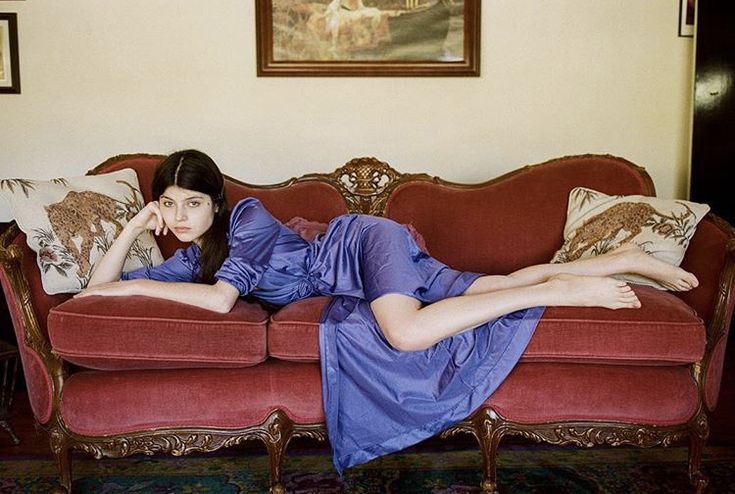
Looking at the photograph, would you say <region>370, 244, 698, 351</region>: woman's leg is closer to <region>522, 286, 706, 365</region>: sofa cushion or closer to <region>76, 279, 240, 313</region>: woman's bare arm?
<region>522, 286, 706, 365</region>: sofa cushion

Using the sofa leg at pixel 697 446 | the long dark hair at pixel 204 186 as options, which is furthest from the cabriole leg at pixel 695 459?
the long dark hair at pixel 204 186

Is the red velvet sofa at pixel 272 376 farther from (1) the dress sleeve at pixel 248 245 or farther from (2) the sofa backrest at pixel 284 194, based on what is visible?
(2) the sofa backrest at pixel 284 194

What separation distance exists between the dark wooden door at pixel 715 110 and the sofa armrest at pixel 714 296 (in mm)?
1038

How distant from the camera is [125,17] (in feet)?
10.7

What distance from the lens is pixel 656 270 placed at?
2197 millimetres

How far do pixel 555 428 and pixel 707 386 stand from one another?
461 mm

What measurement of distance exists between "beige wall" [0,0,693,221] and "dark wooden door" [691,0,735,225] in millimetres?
147

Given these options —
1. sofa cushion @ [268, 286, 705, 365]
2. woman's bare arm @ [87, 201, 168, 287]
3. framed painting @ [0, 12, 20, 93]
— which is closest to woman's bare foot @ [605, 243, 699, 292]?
sofa cushion @ [268, 286, 705, 365]

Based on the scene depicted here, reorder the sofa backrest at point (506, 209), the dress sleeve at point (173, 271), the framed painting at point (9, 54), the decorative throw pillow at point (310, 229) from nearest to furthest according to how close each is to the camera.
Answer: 1. the dress sleeve at point (173, 271)
2. the decorative throw pillow at point (310, 229)
3. the sofa backrest at point (506, 209)
4. the framed painting at point (9, 54)

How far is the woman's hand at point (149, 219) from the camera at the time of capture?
225 cm

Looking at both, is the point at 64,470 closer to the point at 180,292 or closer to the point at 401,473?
the point at 180,292

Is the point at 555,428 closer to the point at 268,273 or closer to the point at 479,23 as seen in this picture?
the point at 268,273

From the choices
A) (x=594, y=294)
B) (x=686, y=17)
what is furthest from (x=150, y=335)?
(x=686, y=17)

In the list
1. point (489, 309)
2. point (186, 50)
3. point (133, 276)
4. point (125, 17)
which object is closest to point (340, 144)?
point (186, 50)
